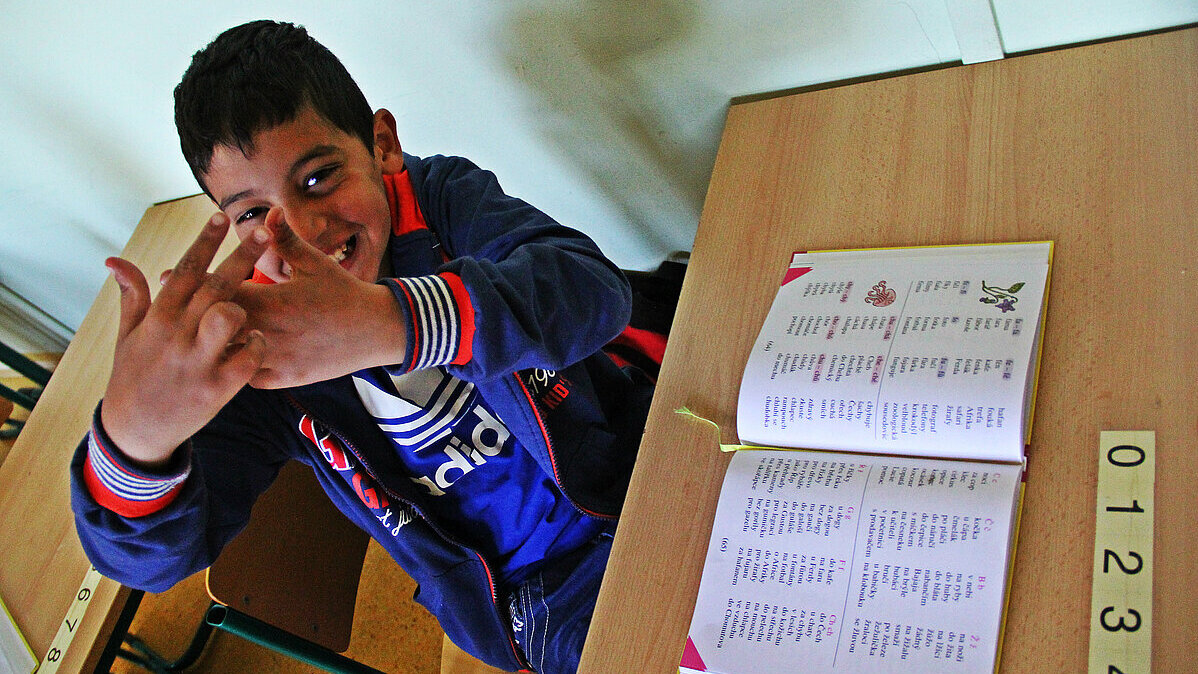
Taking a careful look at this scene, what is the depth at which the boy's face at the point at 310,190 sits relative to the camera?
90 centimetres

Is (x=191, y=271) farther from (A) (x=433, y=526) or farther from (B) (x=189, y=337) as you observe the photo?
(A) (x=433, y=526)

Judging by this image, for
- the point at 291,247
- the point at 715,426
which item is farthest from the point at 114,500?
the point at 715,426

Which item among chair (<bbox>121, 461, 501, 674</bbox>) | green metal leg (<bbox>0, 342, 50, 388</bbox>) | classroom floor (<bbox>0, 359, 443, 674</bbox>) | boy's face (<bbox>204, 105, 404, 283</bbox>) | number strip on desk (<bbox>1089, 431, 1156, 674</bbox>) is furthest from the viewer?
green metal leg (<bbox>0, 342, 50, 388</bbox>)

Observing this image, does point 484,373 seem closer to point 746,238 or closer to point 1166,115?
point 746,238

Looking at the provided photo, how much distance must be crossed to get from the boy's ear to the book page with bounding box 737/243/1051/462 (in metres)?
0.50

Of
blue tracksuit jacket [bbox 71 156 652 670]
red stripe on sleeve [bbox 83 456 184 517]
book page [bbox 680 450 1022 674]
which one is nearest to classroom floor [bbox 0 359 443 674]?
blue tracksuit jacket [bbox 71 156 652 670]

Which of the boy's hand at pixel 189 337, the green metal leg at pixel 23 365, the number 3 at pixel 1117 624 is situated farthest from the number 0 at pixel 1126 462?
the green metal leg at pixel 23 365

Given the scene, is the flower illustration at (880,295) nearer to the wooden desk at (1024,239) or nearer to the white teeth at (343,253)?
the wooden desk at (1024,239)

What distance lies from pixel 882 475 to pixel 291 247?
0.51 metres

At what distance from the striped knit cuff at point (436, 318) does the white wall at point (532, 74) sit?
0.59m

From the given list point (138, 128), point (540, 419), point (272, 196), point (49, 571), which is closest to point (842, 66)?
point (540, 419)

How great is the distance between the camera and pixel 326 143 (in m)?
0.94

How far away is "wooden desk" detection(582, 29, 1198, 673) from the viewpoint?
64 cm

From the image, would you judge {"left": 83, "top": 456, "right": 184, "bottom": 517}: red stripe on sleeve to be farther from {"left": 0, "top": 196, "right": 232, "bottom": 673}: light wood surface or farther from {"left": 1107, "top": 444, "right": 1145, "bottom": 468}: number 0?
{"left": 1107, "top": 444, "right": 1145, "bottom": 468}: number 0
